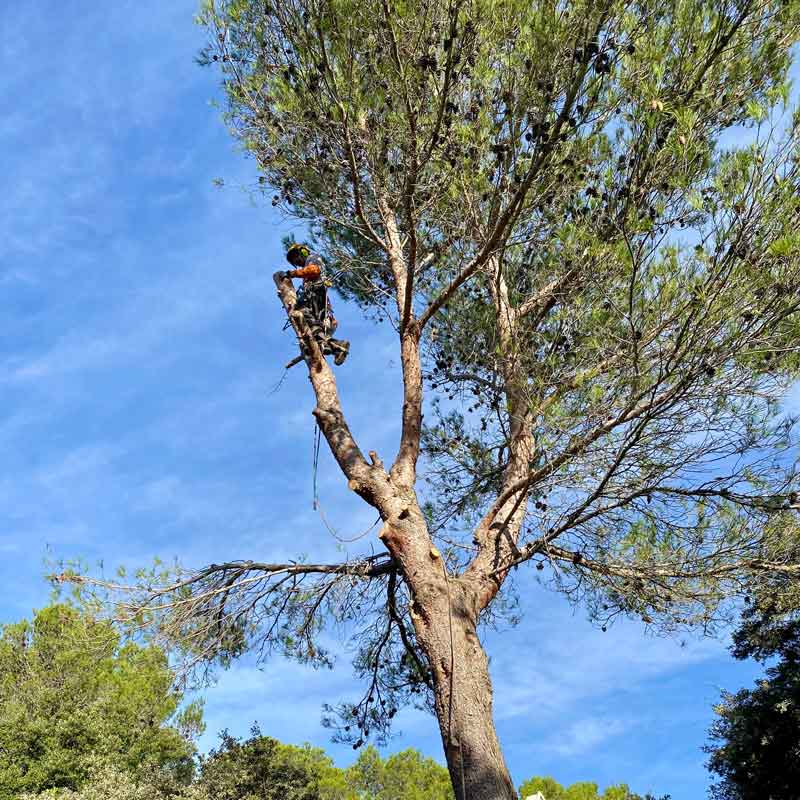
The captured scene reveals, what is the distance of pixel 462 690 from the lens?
4434 mm

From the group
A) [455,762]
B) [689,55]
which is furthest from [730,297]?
[455,762]

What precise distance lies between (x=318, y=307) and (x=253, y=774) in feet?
28.9

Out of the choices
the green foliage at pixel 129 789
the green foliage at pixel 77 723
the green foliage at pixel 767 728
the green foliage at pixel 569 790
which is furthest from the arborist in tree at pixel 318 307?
the green foliage at pixel 569 790

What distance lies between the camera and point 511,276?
6.50 meters

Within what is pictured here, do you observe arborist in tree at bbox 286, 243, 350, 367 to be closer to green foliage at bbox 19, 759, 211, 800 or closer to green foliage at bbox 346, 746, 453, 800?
green foliage at bbox 19, 759, 211, 800

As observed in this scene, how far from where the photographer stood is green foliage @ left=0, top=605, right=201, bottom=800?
14266 mm

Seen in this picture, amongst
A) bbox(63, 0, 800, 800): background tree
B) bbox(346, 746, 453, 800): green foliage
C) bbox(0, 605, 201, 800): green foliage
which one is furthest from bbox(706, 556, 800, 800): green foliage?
bbox(346, 746, 453, 800): green foliage

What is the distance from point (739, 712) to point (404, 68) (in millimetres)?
9461

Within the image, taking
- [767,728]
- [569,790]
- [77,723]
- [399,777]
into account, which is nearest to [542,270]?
[767,728]

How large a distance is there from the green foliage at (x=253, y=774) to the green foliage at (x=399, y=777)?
31.7 feet

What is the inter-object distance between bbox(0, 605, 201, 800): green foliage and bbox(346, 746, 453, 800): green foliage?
280 inches

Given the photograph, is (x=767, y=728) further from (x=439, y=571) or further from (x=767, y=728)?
(x=439, y=571)

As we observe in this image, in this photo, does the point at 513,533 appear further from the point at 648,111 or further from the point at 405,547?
the point at 648,111

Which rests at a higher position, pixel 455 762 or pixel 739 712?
pixel 739 712
